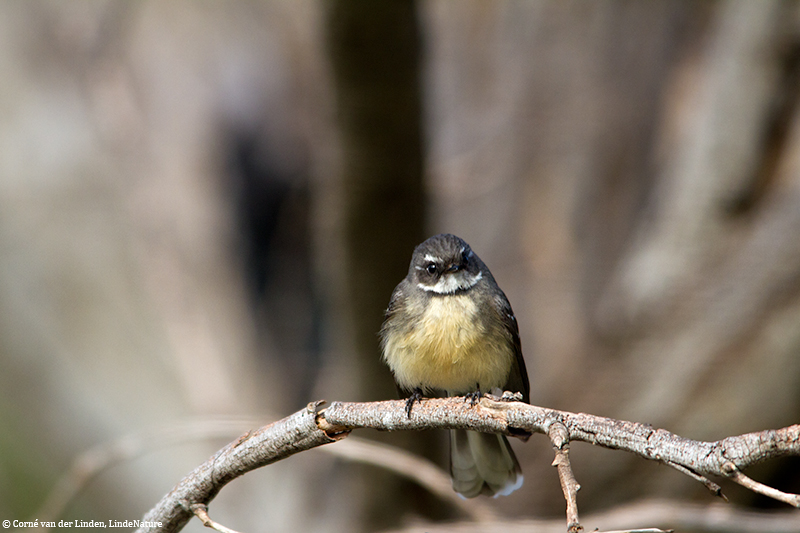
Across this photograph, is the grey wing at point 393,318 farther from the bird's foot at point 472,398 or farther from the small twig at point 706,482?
the small twig at point 706,482

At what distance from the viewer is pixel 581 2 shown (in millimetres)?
7535

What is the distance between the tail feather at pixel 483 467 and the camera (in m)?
3.70

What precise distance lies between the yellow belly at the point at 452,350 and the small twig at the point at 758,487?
6.64ft

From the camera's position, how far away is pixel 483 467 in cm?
371

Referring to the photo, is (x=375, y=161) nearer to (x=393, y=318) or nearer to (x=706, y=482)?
(x=393, y=318)

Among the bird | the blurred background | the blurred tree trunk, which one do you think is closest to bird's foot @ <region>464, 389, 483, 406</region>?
the bird

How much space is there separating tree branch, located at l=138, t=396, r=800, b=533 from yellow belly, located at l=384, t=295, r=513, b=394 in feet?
3.33

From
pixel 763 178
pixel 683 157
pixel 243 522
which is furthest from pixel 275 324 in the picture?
pixel 763 178

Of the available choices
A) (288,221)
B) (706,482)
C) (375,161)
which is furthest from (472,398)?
(288,221)

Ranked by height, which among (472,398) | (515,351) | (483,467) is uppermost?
(515,351)

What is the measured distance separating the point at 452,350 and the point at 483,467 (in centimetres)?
71

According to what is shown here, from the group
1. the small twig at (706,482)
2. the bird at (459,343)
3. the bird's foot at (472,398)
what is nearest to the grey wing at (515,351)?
the bird at (459,343)

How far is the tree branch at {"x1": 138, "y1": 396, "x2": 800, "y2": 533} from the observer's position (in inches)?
57.5

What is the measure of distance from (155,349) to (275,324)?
1357 mm
